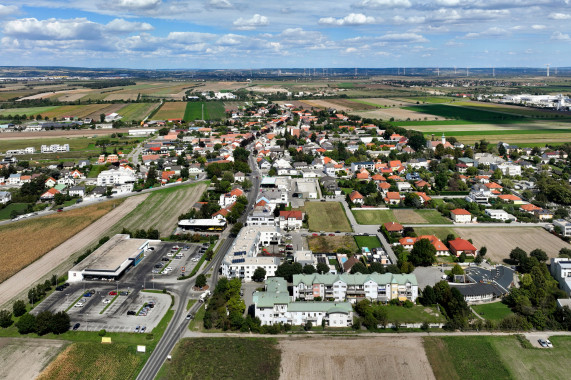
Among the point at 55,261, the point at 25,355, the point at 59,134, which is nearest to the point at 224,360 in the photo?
the point at 25,355

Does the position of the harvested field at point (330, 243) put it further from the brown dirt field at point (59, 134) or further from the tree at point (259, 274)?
the brown dirt field at point (59, 134)

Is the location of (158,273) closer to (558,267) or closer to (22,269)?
(22,269)

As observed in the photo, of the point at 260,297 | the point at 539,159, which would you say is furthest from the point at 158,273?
the point at 539,159

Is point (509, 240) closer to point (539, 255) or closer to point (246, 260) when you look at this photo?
point (539, 255)

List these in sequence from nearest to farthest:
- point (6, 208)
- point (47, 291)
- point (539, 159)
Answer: point (47, 291), point (6, 208), point (539, 159)

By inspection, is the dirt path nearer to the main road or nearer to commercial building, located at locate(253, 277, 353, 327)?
the main road

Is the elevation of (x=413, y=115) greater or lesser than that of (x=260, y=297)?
greater
